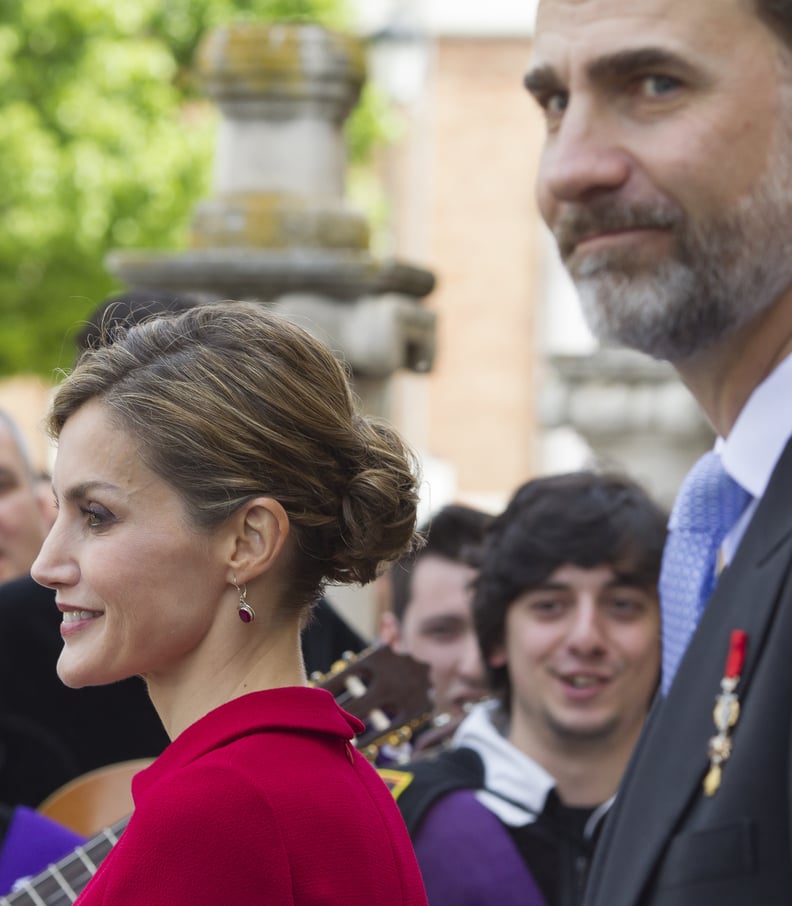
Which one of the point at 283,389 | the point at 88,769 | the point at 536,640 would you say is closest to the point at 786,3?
the point at 283,389

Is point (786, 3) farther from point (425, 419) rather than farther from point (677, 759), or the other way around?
point (425, 419)

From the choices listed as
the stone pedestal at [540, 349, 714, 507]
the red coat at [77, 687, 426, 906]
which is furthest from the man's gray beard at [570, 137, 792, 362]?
the stone pedestal at [540, 349, 714, 507]

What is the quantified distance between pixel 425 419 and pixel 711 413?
22.1 m

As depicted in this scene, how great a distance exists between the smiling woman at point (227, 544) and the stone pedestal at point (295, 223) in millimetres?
3004

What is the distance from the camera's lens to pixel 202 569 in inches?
78.7

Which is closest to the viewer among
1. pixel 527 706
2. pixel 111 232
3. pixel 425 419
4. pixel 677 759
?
pixel 677 759

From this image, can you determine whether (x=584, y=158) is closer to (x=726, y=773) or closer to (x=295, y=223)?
(x=726, y=773)

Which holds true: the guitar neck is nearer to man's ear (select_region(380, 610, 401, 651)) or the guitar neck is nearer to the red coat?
the red coat

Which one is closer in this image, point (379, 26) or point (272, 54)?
point (272, 54)

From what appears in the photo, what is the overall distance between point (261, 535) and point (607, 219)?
1.87ft

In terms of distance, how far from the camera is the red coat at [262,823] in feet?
5.79

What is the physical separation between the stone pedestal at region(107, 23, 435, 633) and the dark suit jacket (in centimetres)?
316

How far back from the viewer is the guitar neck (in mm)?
2711

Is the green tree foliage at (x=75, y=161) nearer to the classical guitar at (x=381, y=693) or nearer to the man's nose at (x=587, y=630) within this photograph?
the man's nose at (x=587, y=630)
